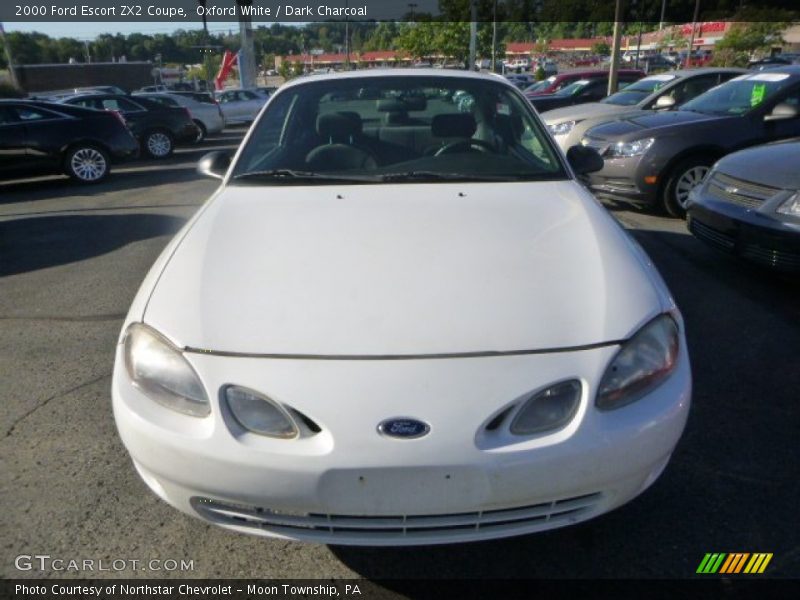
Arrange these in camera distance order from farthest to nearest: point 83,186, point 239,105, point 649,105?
1. point 239,105
2. point 83,186
3. point 649,105

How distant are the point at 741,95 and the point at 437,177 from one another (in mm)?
5480

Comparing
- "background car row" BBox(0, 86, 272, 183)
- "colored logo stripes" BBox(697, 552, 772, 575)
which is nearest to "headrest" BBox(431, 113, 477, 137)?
"colored logo stripes" BBox(697, 552, 772, 575)

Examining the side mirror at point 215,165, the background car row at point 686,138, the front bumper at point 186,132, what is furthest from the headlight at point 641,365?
the front bumper at point 186,132

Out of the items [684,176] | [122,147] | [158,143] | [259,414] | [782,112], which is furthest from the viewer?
[158,143]

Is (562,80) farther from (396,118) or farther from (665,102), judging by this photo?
(396,118)

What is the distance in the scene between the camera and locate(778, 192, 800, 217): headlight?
4055 mm

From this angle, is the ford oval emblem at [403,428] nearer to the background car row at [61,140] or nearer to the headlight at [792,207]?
the headlight at [792,207]

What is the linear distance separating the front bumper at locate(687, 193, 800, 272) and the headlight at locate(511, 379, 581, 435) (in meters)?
3.03

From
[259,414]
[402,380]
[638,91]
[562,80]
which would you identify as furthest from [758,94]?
[562,80]

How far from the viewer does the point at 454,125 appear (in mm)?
3508

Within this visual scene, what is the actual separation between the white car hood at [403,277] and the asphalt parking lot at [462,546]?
2.61ft

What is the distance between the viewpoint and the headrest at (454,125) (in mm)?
3486

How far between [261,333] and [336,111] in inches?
78.7

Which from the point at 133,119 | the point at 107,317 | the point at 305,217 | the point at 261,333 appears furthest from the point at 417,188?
the point at 133,119
